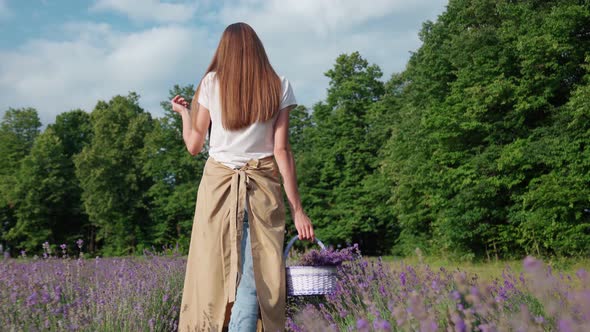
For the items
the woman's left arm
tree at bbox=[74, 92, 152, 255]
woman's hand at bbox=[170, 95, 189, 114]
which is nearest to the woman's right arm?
the woman's left arm

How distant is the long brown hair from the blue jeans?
0.59 m

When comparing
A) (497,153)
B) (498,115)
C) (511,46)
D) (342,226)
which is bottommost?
(342,226)

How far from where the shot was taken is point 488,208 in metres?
20.2

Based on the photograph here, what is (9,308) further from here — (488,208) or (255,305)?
(488,208)

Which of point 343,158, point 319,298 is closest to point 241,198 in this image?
point 319,298

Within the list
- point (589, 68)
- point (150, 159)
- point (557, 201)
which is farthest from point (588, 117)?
point (150, 159)

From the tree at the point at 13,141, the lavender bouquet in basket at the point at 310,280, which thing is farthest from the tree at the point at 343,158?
the lavender bouquet in basket at the point at 310,280

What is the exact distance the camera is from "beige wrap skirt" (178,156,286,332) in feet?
9.47

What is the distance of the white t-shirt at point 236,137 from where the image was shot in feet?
9.76

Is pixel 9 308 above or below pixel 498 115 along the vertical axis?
below

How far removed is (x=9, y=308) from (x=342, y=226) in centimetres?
2660

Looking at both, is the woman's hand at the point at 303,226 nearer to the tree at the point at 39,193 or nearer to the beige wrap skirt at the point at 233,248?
the beige wrap skirt at the point at 233,248

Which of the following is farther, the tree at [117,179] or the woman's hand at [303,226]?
the tree at [117,179]

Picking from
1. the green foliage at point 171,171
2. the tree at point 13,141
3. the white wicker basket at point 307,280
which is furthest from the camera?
the tree at point 13,141
